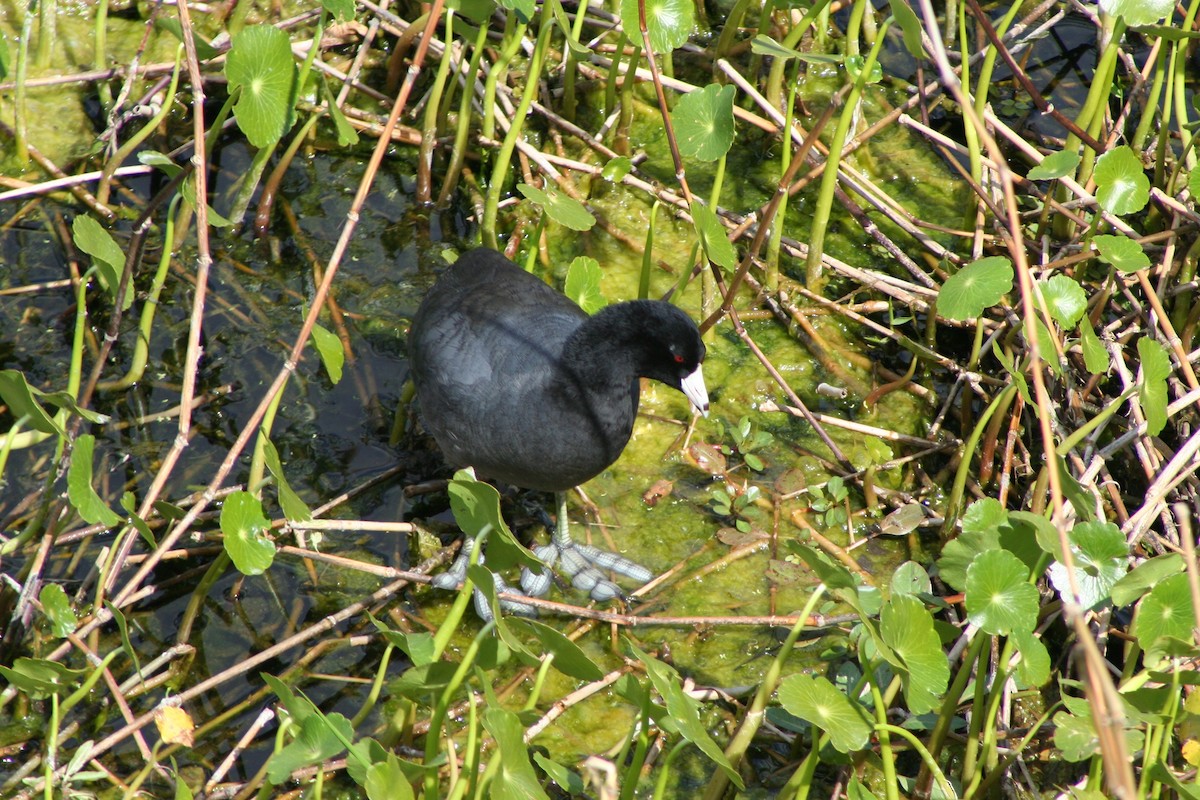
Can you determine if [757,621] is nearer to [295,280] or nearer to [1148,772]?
[1148,772]

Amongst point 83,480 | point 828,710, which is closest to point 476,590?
point 83,480

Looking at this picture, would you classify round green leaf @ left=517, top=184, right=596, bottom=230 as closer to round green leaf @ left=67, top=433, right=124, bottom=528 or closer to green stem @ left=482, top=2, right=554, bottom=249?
green stem @ left=482, top=2, right=554, bottom=249

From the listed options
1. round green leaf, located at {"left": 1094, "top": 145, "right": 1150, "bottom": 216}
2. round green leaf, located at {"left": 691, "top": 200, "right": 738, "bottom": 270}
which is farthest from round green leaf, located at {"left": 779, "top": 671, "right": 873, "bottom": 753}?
round green leaf, located at {"left": 1094, "top": 145, "right": 1150, "bottom": 216}

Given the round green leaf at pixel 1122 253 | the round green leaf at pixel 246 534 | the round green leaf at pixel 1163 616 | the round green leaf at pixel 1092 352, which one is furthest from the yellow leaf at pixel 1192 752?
the round green leaf at pixel 246 534

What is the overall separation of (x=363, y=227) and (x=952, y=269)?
2.04m

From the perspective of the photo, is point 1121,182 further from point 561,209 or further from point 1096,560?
point 561,209

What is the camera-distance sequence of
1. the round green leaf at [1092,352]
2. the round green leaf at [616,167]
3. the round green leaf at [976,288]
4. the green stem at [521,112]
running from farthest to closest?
1. the round green leaf at [616,167]
2. the green stem at [521,112]
3. the round green leaf at [1092,352]
4. the round green leaf at [976,288]

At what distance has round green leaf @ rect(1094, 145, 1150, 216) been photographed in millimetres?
2959

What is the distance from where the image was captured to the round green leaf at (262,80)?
256 cm

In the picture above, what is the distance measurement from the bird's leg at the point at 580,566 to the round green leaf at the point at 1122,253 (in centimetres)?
155

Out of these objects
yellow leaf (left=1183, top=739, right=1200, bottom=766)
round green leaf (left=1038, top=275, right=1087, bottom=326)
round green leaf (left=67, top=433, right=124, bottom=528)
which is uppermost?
round green leaf (left=1038, top=275, right=1087, bottom=326)

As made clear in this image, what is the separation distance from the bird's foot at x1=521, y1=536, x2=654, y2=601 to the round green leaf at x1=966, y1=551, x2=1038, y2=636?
1217mm

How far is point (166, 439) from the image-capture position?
328cm

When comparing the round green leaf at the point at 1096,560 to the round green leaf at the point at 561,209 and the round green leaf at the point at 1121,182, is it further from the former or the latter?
the round green leaf at the point at 561,209
